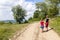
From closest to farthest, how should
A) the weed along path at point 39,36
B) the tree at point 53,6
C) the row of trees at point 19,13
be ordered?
the weed along path at point 39,36, the tree at point 53,6, the row of trees at point 19,13

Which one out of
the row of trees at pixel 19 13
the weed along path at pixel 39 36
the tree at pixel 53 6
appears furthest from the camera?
the row of trees at pixel 19 13

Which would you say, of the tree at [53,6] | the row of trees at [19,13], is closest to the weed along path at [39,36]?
the tree at [53,6]

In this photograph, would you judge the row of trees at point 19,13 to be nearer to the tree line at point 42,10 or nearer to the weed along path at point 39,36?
the tree line at point 42,10

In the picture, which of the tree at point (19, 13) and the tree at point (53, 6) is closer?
the tree at point (53, 6)

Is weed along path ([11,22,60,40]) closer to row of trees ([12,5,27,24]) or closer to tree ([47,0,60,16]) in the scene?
tree ([47,0,60,16])

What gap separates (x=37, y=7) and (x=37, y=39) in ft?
299

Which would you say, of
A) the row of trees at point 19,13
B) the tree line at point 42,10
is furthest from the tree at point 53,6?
the row of trees at point 19,13

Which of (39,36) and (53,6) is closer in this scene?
(39,36)

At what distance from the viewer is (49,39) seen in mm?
18688

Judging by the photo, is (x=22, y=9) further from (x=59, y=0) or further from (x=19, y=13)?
(x=59, y=0)

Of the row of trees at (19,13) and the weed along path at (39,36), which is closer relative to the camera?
the weed along path at (39,36)

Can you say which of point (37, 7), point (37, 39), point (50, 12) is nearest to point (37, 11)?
point (37, 7)

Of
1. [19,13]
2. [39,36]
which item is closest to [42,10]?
[19,13]

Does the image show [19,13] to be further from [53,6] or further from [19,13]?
[53,6]
